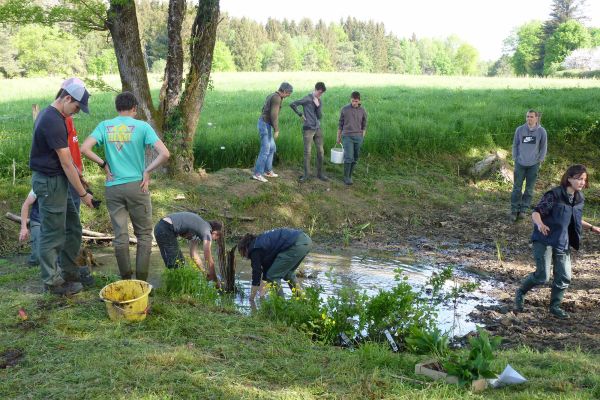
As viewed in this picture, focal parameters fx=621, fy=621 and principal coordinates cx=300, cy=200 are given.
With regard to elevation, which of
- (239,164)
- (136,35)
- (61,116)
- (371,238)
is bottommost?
(371,238)

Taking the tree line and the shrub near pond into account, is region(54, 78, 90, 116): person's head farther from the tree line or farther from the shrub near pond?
the tree line

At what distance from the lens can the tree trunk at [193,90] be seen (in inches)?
468

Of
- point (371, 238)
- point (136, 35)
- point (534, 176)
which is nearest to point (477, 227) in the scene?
point (534, 176)

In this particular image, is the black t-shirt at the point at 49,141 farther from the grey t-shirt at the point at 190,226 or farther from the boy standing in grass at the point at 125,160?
the grey t-shirt at the point at 190,226

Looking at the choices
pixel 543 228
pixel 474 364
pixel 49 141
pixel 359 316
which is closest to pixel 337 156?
pixel 543 228

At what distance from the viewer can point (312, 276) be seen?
916 centimetres

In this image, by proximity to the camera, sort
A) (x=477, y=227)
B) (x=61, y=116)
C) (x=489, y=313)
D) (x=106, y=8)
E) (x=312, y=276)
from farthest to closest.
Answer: (x=477, y=227)
(x=106, y=8)
(x=312, y=276)
(x=489, y=313)
(x=61, y=116)

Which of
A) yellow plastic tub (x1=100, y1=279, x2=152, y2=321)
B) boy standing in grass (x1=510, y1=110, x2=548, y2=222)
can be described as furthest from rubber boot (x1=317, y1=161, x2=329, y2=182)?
yellow plastic tub (x1=100, y1=279, x2=152, y2=321)

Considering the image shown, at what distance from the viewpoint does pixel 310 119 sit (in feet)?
42.4

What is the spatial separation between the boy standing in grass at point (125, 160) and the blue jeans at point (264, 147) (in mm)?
6040

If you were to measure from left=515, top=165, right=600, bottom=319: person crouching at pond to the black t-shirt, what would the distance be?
5.15 m

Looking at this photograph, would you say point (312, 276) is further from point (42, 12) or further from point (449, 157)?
point (449, 157)

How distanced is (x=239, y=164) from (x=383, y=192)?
3.27 meters

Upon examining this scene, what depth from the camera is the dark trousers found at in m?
7.59
